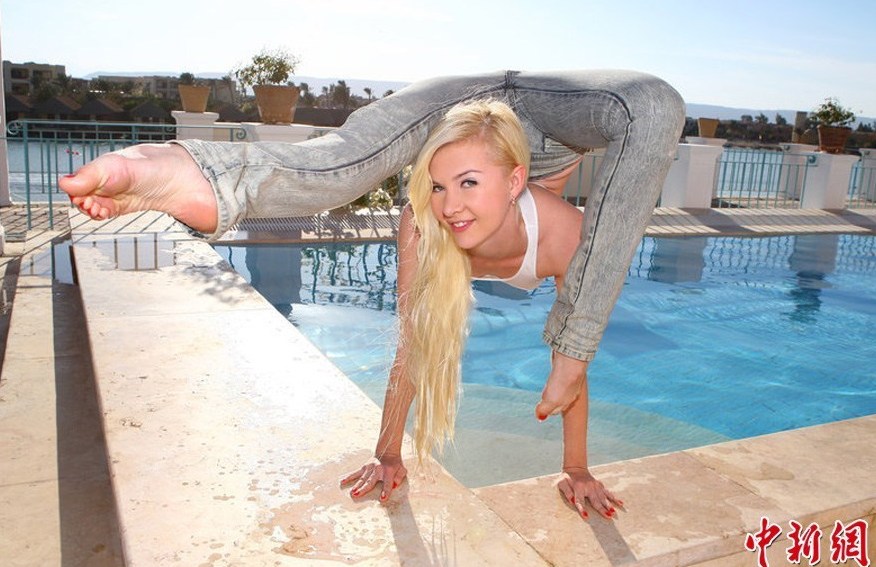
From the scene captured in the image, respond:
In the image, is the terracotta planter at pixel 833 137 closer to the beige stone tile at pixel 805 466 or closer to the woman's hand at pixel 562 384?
the beige stone tile at pixel 805 466

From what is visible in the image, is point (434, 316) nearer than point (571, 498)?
Yes

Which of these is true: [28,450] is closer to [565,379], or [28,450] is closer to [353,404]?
[353,404]

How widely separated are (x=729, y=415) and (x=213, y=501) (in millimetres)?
3553

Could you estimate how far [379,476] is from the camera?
6.56 feet

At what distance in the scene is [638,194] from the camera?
140 cm

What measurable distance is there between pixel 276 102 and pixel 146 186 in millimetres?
8535

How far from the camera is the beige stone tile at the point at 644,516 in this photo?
183 cm

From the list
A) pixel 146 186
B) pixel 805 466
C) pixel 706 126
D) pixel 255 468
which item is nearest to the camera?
pixel 146 186

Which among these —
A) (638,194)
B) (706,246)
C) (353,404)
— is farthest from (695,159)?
(638,194)

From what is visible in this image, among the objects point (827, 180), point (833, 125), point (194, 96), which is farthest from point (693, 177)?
point (194, 96)

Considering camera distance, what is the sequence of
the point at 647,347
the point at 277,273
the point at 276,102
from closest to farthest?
the point at 647,347, the point at 277,273, the point at 276,102

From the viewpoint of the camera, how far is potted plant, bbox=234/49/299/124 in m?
9.31

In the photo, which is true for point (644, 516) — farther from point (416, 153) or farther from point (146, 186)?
point (146, 186)

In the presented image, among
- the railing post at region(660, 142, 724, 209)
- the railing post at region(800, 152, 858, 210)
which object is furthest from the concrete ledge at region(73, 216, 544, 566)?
the railing post at region(800, 152, 858, 210)
